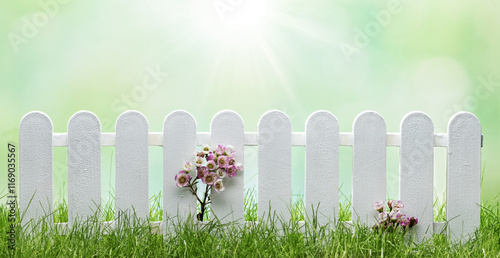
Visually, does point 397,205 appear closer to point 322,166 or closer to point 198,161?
point 322,166

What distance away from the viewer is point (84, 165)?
3.46 meters

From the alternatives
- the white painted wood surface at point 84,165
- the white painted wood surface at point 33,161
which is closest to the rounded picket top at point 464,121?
the white painted wood surface at point 84,165

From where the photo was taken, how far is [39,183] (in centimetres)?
346

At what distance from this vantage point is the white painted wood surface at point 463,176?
3613 millimetres

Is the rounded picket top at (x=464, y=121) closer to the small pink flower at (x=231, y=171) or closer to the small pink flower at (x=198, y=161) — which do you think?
the small pink flower at (x=231, y=171)

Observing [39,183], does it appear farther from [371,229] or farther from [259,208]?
[371,229]

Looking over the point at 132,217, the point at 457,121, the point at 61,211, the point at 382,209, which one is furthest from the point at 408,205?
the point at 61,211

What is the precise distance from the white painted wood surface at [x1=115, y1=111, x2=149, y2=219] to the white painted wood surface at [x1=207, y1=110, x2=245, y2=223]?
41cm

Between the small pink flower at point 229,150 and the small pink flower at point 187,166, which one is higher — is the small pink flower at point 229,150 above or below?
above

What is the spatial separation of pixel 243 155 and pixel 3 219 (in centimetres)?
152

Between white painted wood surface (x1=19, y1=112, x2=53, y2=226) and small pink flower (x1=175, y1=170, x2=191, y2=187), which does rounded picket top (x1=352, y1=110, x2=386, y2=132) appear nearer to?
small pink flower (x1=175, y1=170, x2=191, y2=187)

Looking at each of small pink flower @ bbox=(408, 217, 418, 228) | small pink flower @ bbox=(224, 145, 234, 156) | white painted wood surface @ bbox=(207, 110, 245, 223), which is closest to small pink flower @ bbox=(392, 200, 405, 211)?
small pink flower @ bbox=(408, 217, 418, 228)

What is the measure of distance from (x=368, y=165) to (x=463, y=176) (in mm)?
616

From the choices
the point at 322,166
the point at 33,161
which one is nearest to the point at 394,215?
the point at 322,166
